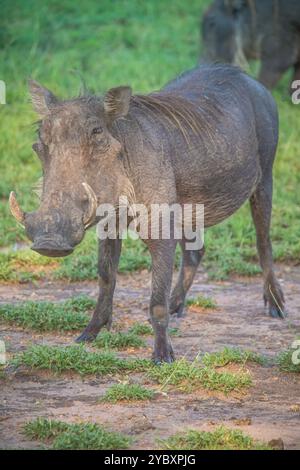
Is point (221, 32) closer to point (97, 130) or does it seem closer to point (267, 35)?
point (267, 35)

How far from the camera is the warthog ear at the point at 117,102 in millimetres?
5191

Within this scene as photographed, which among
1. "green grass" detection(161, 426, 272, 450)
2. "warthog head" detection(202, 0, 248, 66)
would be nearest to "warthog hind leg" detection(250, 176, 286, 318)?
"green grass" detection(161, 426, 272, 450)

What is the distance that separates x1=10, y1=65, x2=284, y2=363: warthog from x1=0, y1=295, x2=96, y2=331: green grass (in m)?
0.21

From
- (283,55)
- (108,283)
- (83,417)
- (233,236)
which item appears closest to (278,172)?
(233,236)

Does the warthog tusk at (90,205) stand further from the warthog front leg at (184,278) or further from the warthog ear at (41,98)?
the warthog front leg at (184,278)

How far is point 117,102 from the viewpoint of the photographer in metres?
5.23

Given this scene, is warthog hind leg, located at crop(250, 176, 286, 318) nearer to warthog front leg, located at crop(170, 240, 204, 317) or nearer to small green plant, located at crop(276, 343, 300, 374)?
warthog front leg, located at crop(170, 240, 204, 317)

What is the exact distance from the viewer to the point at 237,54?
38.0 feet

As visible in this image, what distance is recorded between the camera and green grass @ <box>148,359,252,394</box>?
4934mm

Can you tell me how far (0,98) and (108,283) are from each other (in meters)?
3.84

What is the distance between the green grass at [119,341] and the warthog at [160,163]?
9cm

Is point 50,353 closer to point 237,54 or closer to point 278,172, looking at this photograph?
point 278,172

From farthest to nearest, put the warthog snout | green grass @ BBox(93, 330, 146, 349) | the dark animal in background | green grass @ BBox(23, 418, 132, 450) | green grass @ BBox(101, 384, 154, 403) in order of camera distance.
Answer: the dark animal in background → green grass @ BBox(93, 330, 146, 349) → the warthog snout → green grass @ BBox(101, 384, 154, 403) → green grass @ BBox(23, 418, 132, 450)

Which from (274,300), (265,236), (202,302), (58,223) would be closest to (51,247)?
(58,223)
